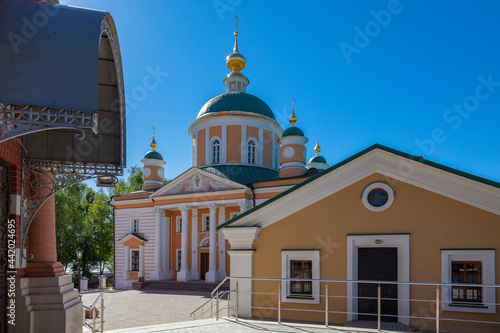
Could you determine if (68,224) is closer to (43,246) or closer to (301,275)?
(301,275)

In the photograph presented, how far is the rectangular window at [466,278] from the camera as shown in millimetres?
9062

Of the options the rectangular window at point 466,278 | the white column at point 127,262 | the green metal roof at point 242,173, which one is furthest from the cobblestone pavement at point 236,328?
the white column at point 127,262

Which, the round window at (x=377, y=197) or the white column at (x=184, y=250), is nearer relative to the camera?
the round window at (x=377, y=197)

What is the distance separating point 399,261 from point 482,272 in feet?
5.73

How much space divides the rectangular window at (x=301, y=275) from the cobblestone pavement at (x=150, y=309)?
4924 mm

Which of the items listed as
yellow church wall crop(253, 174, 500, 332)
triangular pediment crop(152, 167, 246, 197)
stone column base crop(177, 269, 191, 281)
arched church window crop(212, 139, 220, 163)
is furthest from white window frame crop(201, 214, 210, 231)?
yellow church wall crop(253, 174, 500, 332)

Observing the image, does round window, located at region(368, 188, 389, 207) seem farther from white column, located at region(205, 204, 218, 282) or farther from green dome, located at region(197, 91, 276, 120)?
green dome, located at region(197, 91, 276, 120)

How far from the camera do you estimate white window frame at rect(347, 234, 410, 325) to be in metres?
9.61

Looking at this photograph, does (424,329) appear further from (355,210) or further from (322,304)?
(355,210)

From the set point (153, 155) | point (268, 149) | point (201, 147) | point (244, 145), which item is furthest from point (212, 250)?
point (153, 155)

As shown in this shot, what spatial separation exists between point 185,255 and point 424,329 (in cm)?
1958

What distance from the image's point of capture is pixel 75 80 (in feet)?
18.5

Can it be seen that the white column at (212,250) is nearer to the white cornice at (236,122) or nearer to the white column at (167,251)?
the white column at (167,251)

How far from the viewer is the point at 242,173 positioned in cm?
2827
